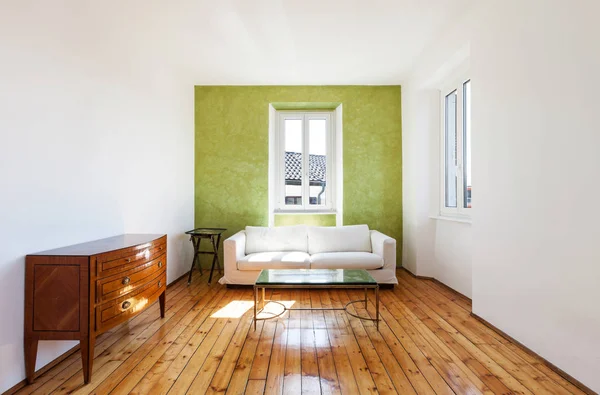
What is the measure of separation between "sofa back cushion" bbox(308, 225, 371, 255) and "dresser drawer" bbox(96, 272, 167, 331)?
6.85 ft

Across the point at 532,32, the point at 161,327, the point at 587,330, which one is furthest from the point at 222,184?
the point at 587,330

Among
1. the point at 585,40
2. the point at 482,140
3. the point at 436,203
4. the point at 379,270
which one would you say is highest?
the point at 585,40

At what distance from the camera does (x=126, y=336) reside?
2.57 meters

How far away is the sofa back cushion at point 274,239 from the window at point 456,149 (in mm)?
1912

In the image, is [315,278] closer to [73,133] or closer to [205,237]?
[205,237]

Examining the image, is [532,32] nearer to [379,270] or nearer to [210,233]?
[379,270]

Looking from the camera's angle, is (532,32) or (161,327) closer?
(532,32)

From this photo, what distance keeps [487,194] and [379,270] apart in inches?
59.7

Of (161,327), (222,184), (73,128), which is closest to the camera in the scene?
(73,128)

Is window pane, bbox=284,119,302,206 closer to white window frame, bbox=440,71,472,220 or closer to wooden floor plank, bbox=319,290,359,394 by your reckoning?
white window frame, bbox=440,71,472,220

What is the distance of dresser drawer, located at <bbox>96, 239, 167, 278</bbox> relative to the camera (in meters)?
1.97

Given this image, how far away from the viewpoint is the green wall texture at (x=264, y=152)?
471cm

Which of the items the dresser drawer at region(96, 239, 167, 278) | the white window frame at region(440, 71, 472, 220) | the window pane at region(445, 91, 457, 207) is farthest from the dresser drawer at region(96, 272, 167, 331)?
the window pane at region(445, 91, 457, 207)

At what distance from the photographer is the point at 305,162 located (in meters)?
5.06
